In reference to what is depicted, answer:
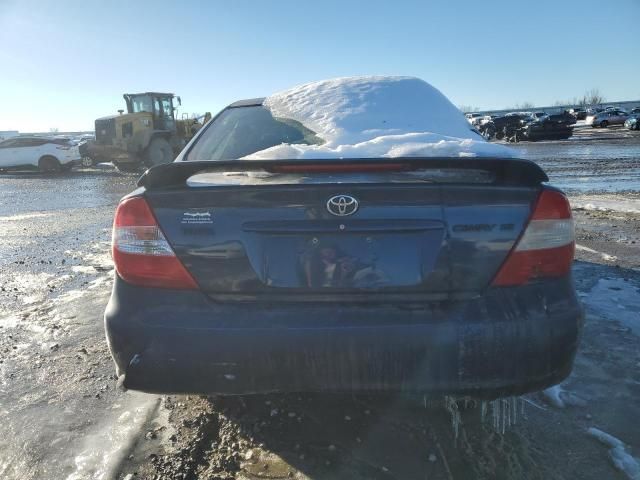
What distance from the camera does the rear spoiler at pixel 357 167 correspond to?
190cm

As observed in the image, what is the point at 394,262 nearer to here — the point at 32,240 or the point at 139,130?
the point at 32,240

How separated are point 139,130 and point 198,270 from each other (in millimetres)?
19410

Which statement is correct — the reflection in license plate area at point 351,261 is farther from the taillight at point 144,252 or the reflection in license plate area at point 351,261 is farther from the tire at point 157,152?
the tire at point 157,152

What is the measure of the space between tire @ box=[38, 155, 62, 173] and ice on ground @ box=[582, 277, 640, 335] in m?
23.4

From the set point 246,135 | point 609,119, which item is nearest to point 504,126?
point 609,119

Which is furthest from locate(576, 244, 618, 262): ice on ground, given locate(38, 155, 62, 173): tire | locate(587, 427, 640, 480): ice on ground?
locate(38, 155, 62, 173): tire

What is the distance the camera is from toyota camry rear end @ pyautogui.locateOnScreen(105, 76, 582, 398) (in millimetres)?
1782

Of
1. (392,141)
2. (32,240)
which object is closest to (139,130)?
(32,240)

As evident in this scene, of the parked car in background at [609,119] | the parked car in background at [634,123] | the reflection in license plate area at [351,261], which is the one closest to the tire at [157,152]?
the reflection in license plate area at [351,261]

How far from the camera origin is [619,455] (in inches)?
84.7

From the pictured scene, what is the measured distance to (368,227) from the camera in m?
1.82

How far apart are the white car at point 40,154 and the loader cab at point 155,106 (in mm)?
4387

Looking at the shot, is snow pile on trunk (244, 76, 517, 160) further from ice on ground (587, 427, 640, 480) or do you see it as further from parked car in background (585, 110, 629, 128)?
parked car in background (585, 110, 629, 128)

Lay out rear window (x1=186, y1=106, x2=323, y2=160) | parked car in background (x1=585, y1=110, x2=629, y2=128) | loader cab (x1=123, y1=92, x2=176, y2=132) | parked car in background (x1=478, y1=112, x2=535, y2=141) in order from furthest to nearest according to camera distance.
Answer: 1. parked car in background (x1=585, y1=110, x2=629, y2=128)
2. parked car in background (x1=478, y1=112, x2=535, y2=141)
3. loader cab (x1=123, y1=92, x2=176, y2=132)
4. rear window (x1=186, y1=106, x2=323, y2=160)
